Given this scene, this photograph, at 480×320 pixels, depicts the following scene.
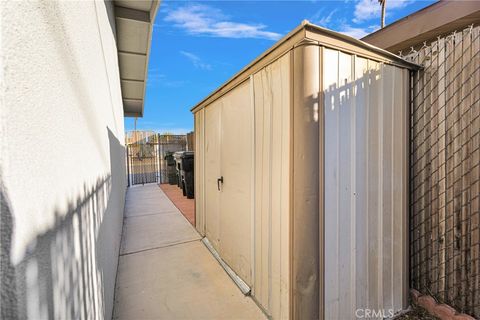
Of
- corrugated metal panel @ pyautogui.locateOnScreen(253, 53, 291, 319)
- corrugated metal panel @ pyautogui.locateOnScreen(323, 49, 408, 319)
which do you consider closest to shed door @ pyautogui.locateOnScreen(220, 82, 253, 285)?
corrugated metal panel @ pyautogui.locateOnScreen(253, 53, 291, 319)

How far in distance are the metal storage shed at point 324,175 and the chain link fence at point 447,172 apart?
18 cm

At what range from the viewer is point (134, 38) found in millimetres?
4684

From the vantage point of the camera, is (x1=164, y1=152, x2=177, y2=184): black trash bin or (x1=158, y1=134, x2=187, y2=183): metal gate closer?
(x1=164, y1=152, x2=177, y2=184): black trash bin

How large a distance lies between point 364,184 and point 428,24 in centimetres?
190

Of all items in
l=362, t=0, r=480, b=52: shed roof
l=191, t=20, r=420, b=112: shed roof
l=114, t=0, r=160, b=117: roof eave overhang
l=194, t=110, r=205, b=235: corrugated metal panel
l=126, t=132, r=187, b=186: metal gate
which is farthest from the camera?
l=126, t=132, r=187, b=186: metal gate

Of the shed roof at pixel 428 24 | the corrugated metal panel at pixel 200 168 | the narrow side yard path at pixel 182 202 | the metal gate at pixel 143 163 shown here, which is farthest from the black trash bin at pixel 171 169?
the shed roof at pixel 428 24

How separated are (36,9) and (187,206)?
18.6 feet

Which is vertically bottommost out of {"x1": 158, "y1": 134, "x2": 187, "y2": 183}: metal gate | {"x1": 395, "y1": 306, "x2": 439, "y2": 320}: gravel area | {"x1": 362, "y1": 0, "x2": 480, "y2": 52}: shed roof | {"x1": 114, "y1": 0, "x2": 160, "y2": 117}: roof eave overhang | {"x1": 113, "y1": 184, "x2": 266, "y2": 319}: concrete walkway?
{"x1": 395, "y1": 306, "x2": 439, "y2": 320}: gravel area

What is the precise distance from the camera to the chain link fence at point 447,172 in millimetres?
1826

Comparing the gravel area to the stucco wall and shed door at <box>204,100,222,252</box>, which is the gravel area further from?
the stucco wall

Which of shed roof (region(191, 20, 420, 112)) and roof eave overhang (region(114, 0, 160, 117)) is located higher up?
roof eave overhang (region(114, 0, 160, 117))

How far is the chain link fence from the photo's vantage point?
5.99 feet

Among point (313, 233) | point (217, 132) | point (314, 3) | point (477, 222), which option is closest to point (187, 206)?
point (217, 132)

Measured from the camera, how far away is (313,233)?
5.37 feet
